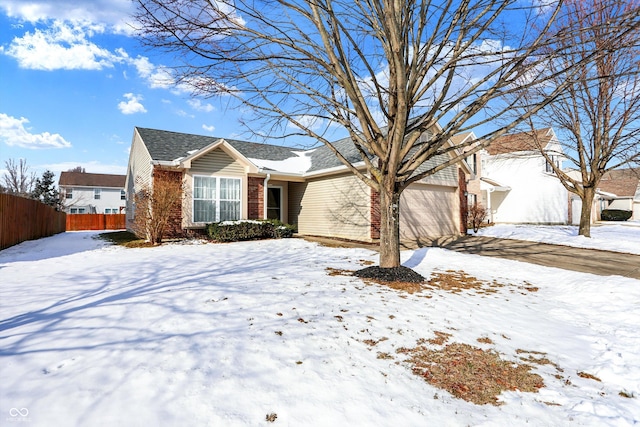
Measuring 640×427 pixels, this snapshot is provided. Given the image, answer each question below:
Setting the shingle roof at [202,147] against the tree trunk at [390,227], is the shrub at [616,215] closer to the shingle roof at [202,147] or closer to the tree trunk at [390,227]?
the shingle roof at [202,147]

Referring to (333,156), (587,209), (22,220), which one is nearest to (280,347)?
(333,156)

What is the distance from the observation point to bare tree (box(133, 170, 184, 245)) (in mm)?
11688

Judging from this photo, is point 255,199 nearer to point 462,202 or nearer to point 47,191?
point 462,202

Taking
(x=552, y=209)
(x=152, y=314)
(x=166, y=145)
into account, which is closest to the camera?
(x=152, y=314)

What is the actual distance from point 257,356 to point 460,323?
291 centimetres

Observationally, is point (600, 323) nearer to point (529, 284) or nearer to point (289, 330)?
point (529, 284)

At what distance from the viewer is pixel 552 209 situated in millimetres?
25906

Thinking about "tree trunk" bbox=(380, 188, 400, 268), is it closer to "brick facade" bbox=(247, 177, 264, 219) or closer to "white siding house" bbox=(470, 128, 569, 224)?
"brick facade" bbox=(247, 177, 264, 219)

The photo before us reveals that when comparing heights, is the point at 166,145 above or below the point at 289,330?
above

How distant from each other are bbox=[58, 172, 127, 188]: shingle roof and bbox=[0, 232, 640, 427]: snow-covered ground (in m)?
40.0

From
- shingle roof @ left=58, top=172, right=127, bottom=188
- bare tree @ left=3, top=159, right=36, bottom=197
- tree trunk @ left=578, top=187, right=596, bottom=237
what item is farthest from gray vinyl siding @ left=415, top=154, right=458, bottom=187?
shingle roof @ left=58, top=172, right=127, bottom=188

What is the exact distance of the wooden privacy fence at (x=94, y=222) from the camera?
27844mm

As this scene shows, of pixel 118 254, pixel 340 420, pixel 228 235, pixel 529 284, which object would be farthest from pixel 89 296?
pixel 529 284

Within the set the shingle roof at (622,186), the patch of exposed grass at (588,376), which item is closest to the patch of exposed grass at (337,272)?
the patch of exposed grass at (588,376)
